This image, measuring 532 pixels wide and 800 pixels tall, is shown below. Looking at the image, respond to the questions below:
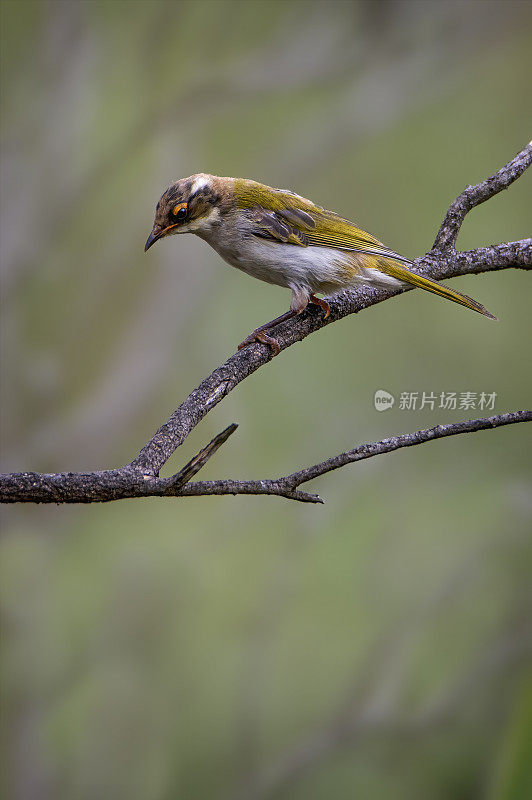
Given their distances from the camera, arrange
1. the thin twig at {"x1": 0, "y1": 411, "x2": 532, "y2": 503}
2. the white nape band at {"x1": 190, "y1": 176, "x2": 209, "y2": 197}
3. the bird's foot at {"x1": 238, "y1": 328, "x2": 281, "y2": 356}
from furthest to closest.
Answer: the white nape band at {"x1": 190, "y1": 176, "x2": 209, "y2": 197} → the bird's foot at {"x1": 238, "y1": 328, "x2": 281, "y2": 356} → the thin twig at {"x1": 0, "y1": 411, "x2": 532, "y2": 503}

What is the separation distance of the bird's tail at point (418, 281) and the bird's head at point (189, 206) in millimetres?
476

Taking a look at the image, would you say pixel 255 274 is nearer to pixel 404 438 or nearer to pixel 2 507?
pixel 404 438

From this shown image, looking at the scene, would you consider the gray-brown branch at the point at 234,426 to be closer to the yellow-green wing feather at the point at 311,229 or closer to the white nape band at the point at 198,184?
the yellow-green wing feather at the point at 311,229

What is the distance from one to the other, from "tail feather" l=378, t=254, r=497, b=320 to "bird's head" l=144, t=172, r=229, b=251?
0.51m

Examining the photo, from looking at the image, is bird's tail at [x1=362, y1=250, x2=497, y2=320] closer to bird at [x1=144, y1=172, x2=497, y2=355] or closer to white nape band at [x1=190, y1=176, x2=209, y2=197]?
bird at [x1=144, y1=172, x2=497, y2=355]

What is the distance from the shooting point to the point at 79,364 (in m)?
3.54

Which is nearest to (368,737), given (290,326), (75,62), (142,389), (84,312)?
(142,389)

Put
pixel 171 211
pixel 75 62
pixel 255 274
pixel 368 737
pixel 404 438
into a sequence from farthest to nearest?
pixel 75 62
pixel 368 737
pixel 255 274
pixel 171 211
pixel 404 438

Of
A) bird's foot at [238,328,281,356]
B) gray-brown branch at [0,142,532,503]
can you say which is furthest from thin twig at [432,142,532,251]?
bird's foot at [238,328,281,356]

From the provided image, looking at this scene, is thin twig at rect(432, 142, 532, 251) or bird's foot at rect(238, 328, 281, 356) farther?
thin twig at rect(432, 142, 532, 251)

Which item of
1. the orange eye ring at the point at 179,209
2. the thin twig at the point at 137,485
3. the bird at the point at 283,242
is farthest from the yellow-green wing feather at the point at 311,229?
the thin twig at the point at 137,485

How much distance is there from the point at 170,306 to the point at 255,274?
149cm

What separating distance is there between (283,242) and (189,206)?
283 mm

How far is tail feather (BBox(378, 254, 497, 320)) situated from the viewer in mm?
1989
